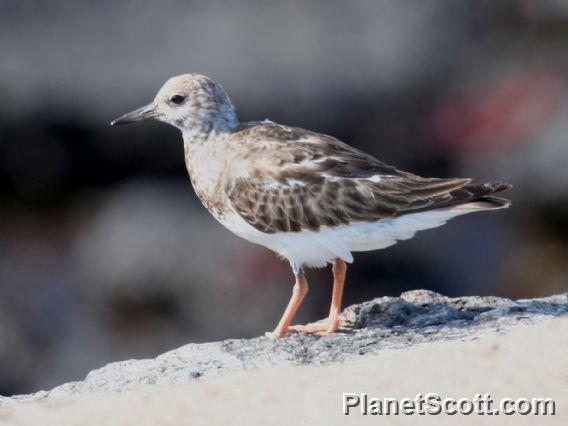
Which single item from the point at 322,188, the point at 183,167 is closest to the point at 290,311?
the point at 322,188

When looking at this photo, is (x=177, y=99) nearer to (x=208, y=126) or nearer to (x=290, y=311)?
(x=208, y=126)

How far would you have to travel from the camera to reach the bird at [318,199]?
10.8 metres

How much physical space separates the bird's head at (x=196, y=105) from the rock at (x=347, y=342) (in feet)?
7.58

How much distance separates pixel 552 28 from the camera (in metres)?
20.7

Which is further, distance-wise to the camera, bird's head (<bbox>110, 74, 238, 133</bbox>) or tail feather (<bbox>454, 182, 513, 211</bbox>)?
bird's head (<bbox>110, 74, 238, 133</bbox>)

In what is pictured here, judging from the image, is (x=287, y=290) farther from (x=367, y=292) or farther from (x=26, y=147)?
(x=26, y=147)

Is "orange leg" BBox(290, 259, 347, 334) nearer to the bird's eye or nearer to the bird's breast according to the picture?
the bird's breast

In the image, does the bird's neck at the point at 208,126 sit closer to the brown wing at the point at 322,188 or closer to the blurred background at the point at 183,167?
the brown wing at the point at 322,188

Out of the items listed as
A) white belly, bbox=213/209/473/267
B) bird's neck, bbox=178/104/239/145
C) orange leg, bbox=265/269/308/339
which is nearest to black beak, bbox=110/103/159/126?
bird's neck, bbox=178/104/239/145

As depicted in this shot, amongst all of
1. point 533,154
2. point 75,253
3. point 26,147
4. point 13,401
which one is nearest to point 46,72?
point 26,147

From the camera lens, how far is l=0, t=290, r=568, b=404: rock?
9.59 metres

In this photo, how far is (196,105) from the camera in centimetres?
1173

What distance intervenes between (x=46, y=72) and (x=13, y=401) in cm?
1037

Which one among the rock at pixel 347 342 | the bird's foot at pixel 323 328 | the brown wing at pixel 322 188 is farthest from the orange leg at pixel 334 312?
the brown wing at pixel 322 188
